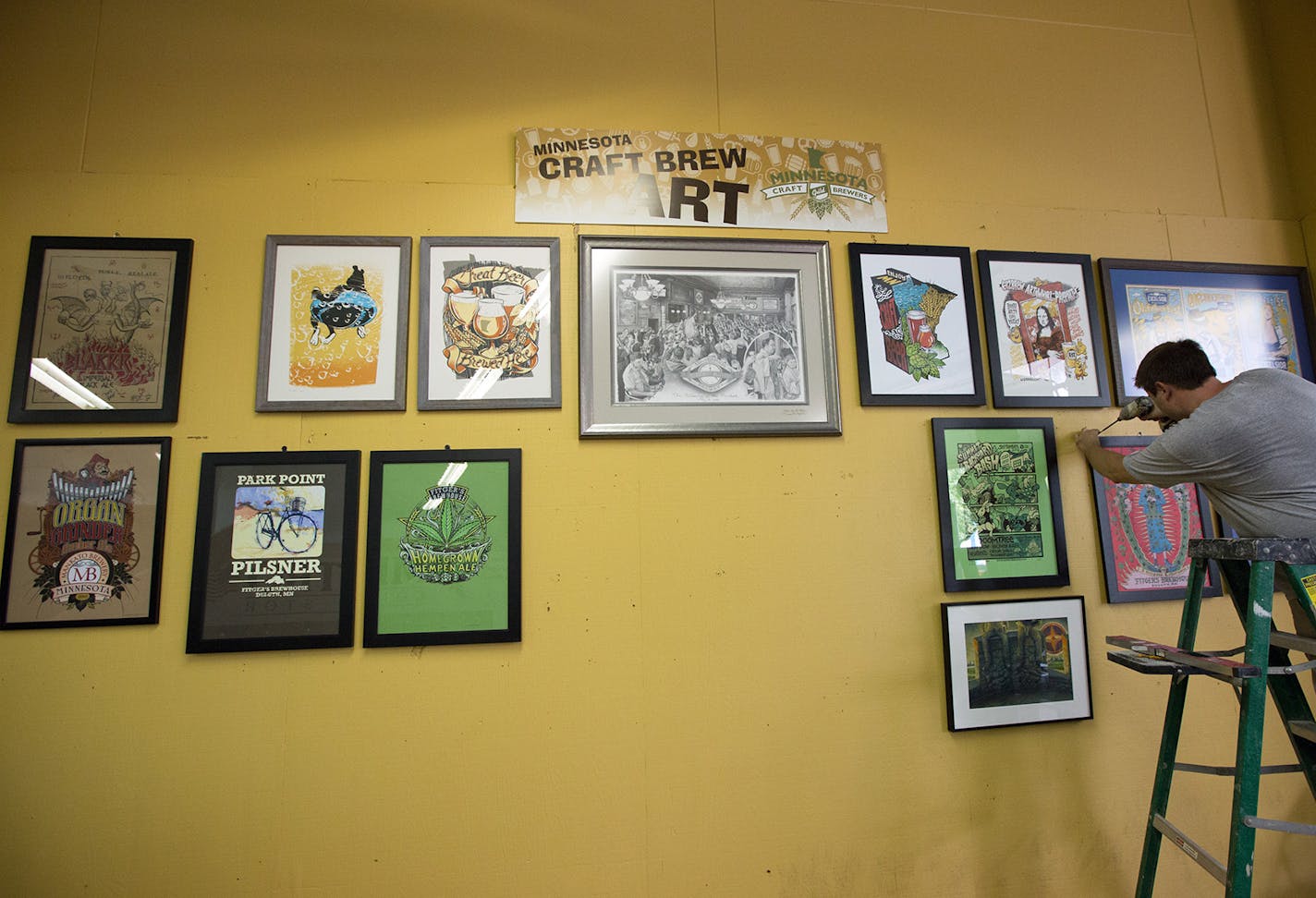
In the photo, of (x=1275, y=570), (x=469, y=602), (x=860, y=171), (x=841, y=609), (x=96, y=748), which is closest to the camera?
(x=1275, y=570)

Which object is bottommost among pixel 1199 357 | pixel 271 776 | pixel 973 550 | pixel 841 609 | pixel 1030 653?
pixel 271 776

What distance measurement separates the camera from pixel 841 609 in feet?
6.48

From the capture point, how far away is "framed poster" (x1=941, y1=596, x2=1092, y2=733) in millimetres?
1974

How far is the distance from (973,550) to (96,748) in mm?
2647

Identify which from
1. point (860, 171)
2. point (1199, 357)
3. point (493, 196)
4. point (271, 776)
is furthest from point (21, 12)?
point (1199, 357)

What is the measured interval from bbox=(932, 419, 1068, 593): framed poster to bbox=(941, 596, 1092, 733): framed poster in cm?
9

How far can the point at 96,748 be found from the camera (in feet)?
5.66

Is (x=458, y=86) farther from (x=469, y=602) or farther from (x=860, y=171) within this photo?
(x=469, y=602)

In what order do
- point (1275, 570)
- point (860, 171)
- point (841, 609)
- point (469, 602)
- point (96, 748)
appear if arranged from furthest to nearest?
point (860, 171), point (841, 609), point (469, 602), point (96, 748), point (1275, 570)

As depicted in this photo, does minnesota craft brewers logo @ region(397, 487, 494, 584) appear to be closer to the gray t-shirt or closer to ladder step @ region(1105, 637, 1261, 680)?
ladder step @ region(1105, 637, 1261, 680)

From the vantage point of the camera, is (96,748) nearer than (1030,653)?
Yes

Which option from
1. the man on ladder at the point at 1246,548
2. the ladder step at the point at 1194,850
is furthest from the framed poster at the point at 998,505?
the ladder step at the point at 1194,850

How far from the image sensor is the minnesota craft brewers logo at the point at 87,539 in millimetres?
1769

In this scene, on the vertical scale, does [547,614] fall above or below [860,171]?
below
